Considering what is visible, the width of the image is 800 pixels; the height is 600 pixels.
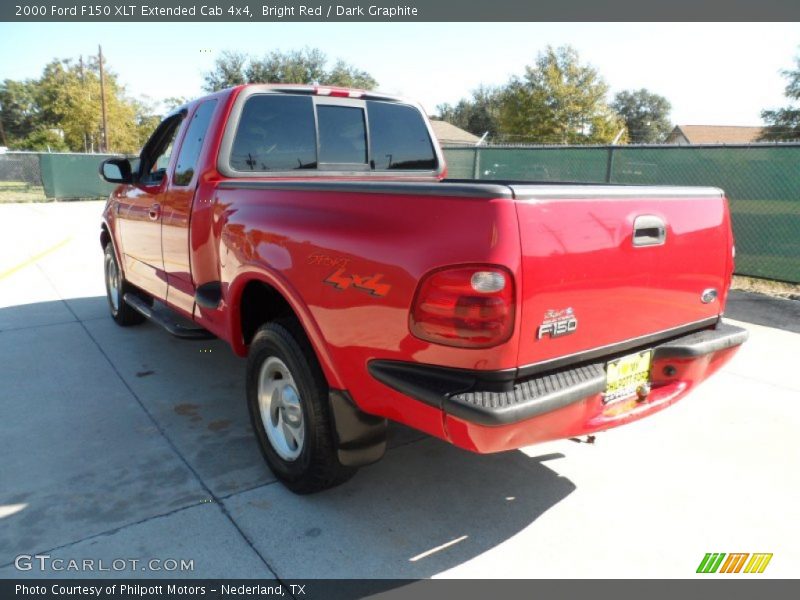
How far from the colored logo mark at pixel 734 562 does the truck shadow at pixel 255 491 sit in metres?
0.69

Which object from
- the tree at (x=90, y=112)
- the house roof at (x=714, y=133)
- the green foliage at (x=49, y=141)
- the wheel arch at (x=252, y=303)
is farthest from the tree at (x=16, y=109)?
the wheel arch at (x=252, y=303)

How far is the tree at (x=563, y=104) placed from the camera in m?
38.9

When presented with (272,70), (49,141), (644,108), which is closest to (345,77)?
(272,70)

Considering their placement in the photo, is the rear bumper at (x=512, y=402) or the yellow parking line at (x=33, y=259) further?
the yellow parking line at (x=33, y=259)

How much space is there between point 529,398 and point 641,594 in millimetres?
1005

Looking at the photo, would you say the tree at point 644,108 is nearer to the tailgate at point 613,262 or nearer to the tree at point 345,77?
the tree at point 345,77

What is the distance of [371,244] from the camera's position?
2305 mm

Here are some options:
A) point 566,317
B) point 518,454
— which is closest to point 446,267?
point 566,317

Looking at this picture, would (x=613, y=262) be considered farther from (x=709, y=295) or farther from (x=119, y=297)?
(x=119, y=297)

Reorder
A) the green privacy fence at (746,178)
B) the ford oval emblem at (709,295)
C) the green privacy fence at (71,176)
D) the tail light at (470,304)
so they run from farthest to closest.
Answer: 1. the green privacy fence at (71,176)
2. the green privacy fence at (746,178)
3. the ford oval emblem at (709,295)
4. the tail light at (470,304)

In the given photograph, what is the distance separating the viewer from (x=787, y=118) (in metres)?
40.0

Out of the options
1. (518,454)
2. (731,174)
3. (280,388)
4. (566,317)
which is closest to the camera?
(566,317)

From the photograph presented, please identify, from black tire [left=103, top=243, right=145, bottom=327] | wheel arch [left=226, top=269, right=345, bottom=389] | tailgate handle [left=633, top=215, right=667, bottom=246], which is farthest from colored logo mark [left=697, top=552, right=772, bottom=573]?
black tire [left=103, top=243, right=145, bottom=327]

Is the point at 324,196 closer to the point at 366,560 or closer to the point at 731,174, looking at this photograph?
the point at 366,560
